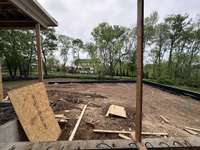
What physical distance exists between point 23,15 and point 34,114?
98.0 inches

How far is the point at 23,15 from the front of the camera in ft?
13.5

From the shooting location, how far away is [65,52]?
1941 cm

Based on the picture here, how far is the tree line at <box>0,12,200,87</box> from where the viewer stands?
14.1 metres

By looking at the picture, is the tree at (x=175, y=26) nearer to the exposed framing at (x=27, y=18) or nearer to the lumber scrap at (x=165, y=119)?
the lumber scrap at (x=165, y=119)

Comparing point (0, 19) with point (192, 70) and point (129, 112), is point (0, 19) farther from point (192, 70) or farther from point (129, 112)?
point (192, 70)

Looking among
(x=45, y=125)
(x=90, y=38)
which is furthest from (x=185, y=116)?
(x=90, y=38)

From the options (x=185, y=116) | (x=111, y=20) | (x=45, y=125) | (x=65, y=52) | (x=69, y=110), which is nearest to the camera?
(x=45, y=125)

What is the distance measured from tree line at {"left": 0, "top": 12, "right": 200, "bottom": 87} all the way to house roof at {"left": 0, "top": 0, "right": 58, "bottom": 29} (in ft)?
32.5

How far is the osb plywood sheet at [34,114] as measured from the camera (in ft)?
9.28

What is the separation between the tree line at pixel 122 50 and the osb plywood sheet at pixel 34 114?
11.8m

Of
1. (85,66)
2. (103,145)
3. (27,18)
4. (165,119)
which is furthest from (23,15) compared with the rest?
(85,66)

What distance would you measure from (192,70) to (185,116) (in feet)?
32.1

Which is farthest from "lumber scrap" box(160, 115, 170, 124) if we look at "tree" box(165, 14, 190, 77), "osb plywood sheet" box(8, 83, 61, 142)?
"tree" box(165, 14, 190, 77)

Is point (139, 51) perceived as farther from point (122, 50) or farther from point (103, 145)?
point (122, 50)
